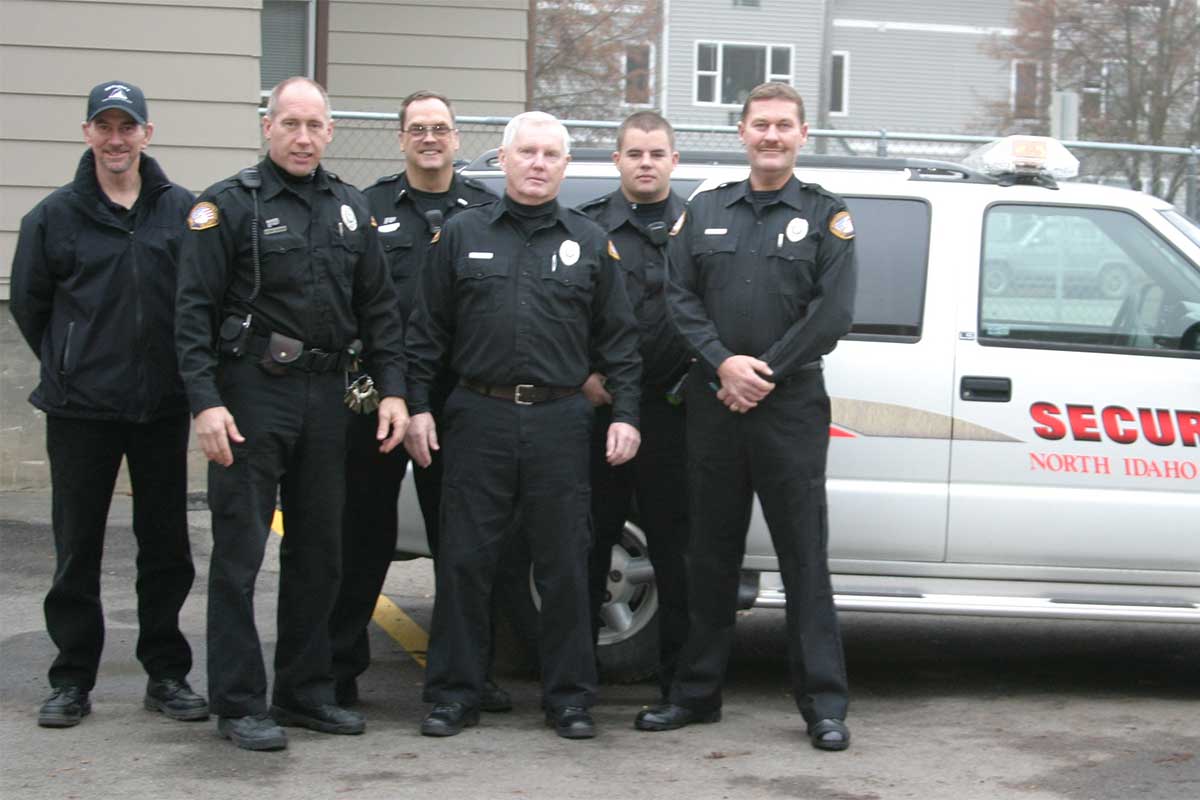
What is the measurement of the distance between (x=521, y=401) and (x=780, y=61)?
31725 millimetres

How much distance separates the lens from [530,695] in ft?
20.4

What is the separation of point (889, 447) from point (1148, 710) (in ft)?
4.38

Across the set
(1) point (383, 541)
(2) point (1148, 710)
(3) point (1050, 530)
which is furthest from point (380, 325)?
(2) point (1148, 710)

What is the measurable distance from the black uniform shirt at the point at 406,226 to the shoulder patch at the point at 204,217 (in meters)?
0.78

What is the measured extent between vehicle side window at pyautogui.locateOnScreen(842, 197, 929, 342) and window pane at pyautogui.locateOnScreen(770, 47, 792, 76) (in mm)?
30438

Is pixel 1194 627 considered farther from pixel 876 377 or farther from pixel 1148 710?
pixel 876 377

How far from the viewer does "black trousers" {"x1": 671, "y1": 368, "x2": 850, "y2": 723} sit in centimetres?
551

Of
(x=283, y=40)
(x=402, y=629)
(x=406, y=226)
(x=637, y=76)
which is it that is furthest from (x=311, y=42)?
(x=637, y=76)

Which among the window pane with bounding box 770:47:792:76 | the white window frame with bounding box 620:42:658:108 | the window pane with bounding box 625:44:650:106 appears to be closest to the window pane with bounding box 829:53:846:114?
the window pane with bounding box 770:47:792:76

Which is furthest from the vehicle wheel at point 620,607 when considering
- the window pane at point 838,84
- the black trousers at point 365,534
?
the window pane at point 838,84

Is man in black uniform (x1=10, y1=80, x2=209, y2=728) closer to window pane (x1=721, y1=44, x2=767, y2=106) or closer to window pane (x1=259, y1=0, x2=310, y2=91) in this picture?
window pane (x1=259, y1=0, x2=310, y2=91)

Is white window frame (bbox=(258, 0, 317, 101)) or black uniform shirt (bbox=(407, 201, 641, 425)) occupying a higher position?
white window frame (bbox=(258, 0, 317, 101))

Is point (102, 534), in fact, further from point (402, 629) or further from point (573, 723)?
point (402, 629)

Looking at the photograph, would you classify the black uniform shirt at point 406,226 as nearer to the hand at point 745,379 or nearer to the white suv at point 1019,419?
the hand at point 745,379
